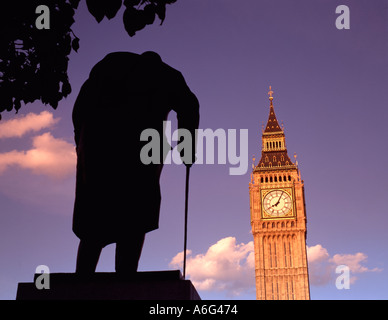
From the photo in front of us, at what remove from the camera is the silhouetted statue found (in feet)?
14.4

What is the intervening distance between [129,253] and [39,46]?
83.4 inches

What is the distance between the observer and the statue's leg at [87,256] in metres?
4.28

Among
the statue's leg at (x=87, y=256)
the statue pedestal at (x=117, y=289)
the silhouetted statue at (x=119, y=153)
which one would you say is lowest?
the statue pedestal at (x=117, y=289)

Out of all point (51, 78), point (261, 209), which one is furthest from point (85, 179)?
point (261, 209)

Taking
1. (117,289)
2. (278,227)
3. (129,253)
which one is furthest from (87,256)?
(278,227)

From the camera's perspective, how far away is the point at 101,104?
15.2ft

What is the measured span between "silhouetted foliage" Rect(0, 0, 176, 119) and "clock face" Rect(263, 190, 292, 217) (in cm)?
5522

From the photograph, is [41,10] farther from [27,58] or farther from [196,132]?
[196,132]

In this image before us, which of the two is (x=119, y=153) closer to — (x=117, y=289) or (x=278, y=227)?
(x=117, y=289)

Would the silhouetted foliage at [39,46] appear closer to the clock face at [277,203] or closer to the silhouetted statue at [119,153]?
the silhouetted statue at [119,153]

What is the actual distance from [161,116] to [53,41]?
1229 millimetres

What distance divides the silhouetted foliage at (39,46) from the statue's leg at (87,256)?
5.22ft

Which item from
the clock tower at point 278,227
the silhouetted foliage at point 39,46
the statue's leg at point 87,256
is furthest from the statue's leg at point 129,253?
the clock tower at point 278,227

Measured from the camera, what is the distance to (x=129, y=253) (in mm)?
4395
